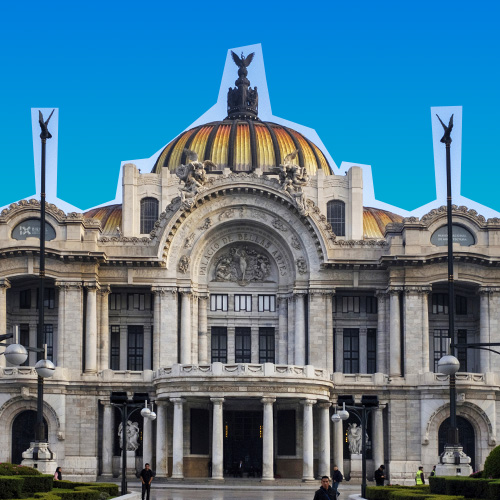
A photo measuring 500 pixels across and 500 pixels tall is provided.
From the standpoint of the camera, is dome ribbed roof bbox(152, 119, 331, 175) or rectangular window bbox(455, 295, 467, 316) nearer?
rectangular window bbox(455, 295, 467, 316)

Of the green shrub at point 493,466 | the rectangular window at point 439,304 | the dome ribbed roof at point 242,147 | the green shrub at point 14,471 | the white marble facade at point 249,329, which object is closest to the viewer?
the green shrub at point 493,466

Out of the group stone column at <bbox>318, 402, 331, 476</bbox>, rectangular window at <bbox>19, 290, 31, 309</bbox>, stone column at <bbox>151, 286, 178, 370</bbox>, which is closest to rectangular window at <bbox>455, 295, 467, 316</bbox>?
stone column at <bbox>318, 402, 331, 476</bbox>

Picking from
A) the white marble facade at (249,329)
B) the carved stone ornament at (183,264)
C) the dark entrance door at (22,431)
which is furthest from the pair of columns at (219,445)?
the carved stone ornament at (183,264)

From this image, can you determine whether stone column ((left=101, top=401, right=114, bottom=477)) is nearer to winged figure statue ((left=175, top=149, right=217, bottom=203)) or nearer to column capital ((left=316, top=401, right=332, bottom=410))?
column capital ((left=316, top=401, right=332, bottom=410))

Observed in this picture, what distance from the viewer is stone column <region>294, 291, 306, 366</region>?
3457 inches

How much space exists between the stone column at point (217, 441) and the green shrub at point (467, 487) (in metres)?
32.7

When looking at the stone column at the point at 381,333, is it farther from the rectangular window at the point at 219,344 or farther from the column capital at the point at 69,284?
the column capital at the point at 69,284

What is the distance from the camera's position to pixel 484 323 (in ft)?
283

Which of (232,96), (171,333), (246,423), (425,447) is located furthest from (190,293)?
(232,96)

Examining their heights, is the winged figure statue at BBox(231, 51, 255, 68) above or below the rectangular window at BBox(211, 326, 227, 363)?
above

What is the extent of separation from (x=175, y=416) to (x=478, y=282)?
22.8 meters

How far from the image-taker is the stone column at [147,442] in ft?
271

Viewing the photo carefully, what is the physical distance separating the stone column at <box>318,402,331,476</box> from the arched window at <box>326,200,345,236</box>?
17436 millimetres

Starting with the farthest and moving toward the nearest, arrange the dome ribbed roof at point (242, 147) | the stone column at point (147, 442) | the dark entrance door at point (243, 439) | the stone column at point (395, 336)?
the dome ribbed roof at point (242, 147)
the stone column at point (395, 336)
the dark entrance door at point (243, 439)
the stone column at point (147, 442)
